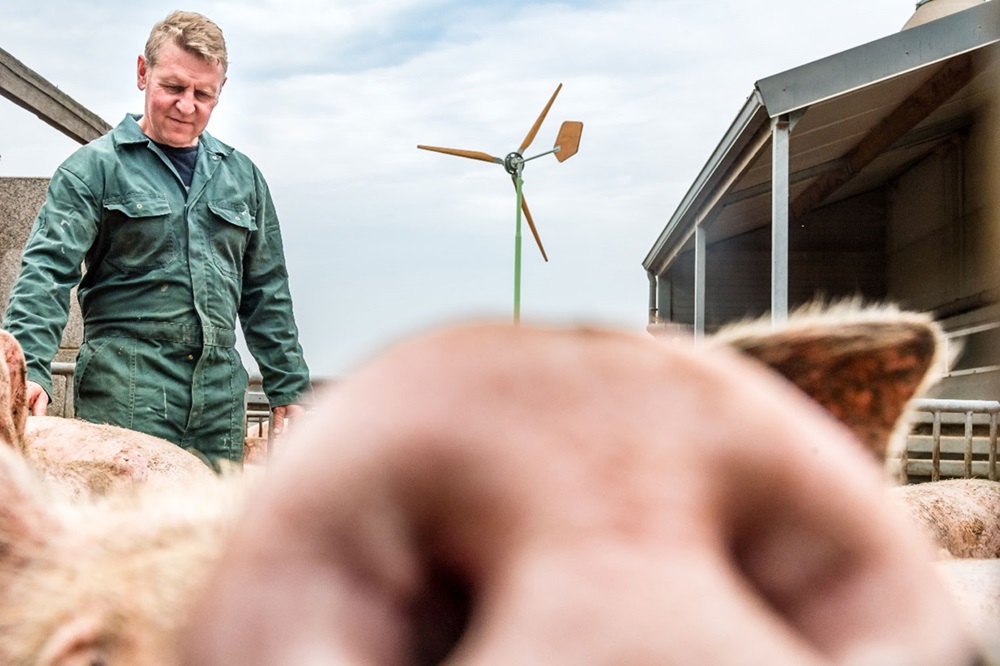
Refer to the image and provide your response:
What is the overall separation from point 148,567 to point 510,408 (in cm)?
31

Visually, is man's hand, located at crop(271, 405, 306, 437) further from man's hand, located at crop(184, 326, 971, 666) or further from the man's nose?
man's hand, located at crop(184, 326, 971, 666)

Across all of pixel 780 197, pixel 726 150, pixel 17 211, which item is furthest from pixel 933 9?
pixel 17 211

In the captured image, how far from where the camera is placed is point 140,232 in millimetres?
3066

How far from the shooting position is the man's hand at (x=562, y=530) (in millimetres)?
414

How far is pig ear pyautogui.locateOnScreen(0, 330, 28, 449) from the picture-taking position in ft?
6.12

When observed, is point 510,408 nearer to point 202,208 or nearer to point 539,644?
point 539,644

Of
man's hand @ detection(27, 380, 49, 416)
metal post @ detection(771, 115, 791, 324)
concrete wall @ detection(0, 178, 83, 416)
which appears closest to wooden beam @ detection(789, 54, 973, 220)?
metal post @ detection(771, 115, 791, 324)

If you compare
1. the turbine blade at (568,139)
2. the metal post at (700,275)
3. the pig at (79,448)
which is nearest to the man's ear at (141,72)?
the pig at (79,448)

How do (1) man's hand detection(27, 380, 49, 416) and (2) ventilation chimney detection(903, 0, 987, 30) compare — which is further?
(2) ventilation chimney detection(903, 0, 987, 30)

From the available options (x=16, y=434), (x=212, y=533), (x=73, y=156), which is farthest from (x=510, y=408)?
(x=73, y=156)

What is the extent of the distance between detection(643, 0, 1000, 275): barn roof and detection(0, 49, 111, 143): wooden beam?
18.7 ft

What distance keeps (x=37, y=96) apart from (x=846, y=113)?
411 inches

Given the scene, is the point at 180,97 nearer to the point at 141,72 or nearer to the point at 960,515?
the point at 141,72

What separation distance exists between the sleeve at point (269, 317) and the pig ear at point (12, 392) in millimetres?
1113
